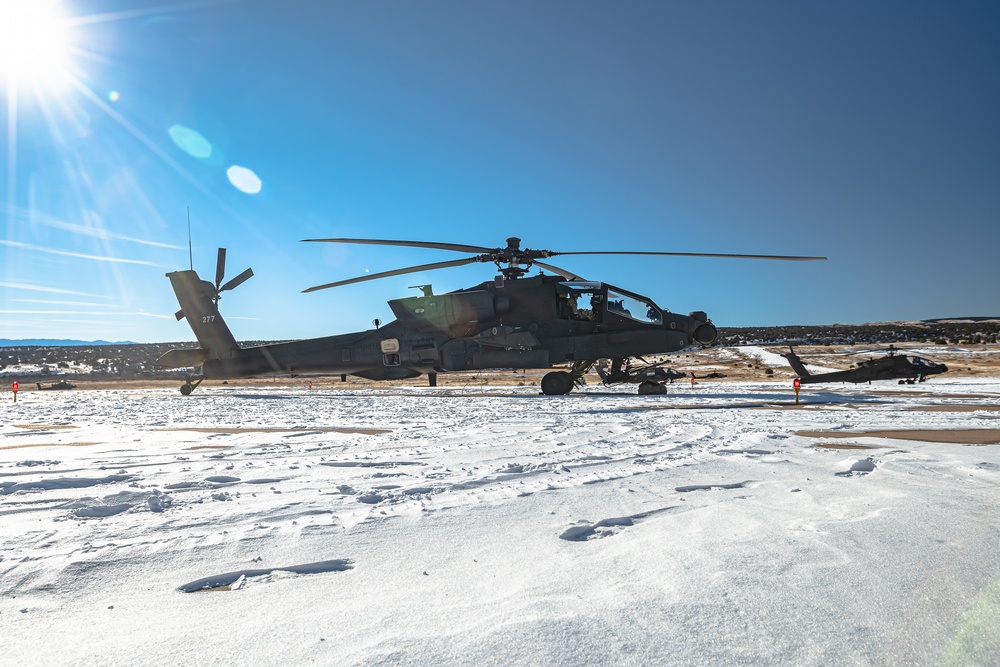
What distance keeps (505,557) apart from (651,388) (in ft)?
52.7

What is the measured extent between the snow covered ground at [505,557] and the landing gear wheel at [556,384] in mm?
11193

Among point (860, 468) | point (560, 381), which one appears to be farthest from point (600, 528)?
point (560, 381)

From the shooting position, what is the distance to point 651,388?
58.7 ft

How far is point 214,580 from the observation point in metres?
2.36

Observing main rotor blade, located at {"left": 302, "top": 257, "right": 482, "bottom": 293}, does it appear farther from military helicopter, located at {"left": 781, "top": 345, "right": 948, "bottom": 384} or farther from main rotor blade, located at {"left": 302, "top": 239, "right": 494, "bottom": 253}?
military helicopter, located at {"left": 781, "top": 345, "right": 948, "bottom": 384}

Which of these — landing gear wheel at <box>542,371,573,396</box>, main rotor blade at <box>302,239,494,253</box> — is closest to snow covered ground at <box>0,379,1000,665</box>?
main rotor blade at <box>302,239,494,253</box>

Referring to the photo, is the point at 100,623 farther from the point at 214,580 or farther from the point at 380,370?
the point at 380,370

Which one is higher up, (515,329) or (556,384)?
(515,329)

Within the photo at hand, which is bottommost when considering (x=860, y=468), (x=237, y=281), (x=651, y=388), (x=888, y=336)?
(x=651, y=388)

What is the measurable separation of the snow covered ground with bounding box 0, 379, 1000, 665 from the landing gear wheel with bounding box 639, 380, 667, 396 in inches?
473

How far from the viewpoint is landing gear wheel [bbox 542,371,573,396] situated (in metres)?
16.8

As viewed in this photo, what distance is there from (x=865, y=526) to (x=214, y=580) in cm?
317

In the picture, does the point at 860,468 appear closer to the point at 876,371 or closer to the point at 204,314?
the point at 876,371

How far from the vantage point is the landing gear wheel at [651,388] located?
1764cm
